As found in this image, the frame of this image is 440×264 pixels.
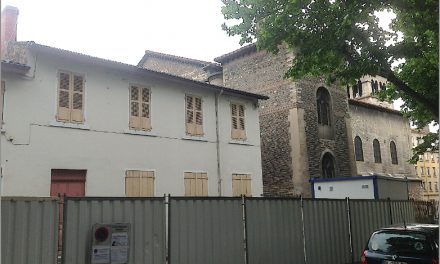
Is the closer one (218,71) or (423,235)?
(423,235)

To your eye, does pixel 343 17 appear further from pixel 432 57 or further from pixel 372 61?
pixel 432 57

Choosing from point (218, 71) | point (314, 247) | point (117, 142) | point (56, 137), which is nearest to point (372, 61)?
point (314, 247)

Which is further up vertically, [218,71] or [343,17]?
[218,71]

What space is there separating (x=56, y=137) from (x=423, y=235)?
11.3 meters

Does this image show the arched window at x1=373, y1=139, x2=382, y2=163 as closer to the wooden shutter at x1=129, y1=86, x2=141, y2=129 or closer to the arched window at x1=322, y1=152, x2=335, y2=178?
the arched window at x1=322, y1=152, x2=335, y2=178

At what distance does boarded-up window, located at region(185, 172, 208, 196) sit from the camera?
17250 millimetres

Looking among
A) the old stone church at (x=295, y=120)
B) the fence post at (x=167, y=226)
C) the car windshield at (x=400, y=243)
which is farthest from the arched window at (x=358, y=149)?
the fence post at (x=167, y=226)

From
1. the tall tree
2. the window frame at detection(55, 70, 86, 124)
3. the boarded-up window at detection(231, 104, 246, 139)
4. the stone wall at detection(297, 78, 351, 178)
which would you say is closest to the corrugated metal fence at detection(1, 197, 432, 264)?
the tall tree

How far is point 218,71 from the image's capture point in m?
28.7

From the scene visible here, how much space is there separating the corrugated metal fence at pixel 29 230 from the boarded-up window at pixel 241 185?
12.2 metres

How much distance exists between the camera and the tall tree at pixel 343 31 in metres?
11.4

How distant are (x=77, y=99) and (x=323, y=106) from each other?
55.1ft

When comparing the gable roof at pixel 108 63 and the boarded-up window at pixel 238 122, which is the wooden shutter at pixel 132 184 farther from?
the boarded-up window at pixel 238 122

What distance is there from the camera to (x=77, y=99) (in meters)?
14.7
